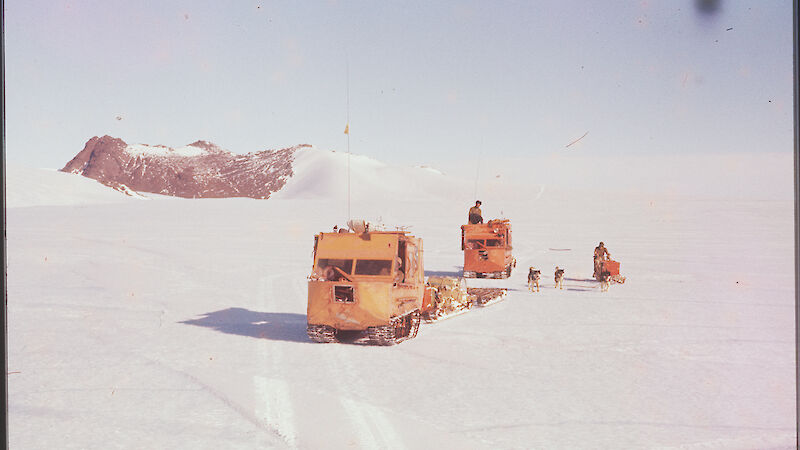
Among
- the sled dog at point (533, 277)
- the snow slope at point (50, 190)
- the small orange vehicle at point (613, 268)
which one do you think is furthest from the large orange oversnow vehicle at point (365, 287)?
the snow slope at point (50, 190)

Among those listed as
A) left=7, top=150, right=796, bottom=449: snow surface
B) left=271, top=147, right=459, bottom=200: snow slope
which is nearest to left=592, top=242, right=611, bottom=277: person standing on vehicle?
left=7, top=150, right=796, bottom=449: snow surface

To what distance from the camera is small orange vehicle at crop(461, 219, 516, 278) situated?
77.0 feet

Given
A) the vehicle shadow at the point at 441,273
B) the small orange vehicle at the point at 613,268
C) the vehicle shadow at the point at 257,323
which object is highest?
the small orange vehicle at the point at 613,268

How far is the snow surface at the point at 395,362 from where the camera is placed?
25.6ft

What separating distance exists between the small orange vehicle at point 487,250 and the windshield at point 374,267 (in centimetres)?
1089

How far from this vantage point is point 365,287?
39.2 ft

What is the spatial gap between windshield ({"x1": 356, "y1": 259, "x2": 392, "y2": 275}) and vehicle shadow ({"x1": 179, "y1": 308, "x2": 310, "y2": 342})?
188cm

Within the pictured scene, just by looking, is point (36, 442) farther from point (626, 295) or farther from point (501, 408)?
point (626, 295)

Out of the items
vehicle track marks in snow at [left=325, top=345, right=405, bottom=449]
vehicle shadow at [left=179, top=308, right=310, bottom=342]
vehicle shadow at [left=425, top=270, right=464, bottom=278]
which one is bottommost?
vehicle track marks in snow at [left=325, top=345, right=405, bottom=449]

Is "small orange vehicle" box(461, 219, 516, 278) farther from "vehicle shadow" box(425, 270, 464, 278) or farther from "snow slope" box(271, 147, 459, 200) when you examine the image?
"snow slope" box(271, 147, 459, 200)

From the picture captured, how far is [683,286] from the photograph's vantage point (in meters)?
20.7

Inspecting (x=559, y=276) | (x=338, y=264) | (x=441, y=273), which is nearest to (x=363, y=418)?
(x=338, y=264)

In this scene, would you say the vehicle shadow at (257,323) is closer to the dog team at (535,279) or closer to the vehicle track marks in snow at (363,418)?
the vehicle track marks in snow at (363,418)

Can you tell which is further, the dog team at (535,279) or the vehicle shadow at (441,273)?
the vehicle shadow at (441,273)
